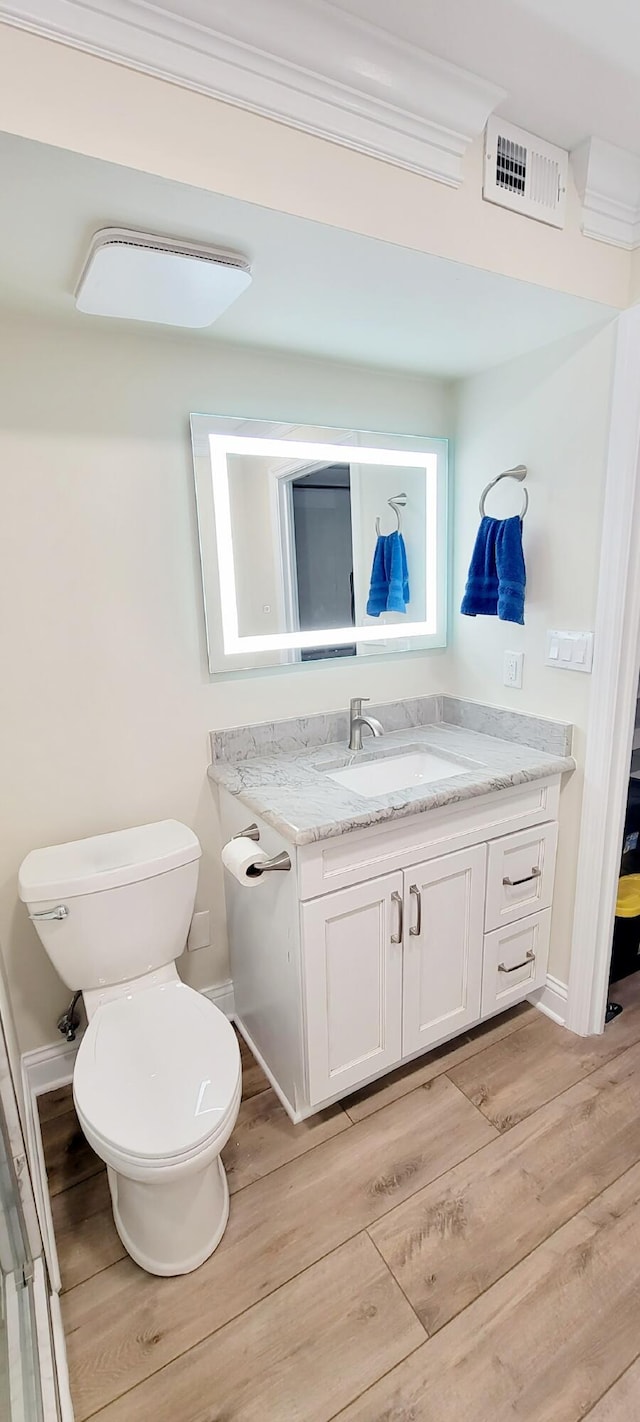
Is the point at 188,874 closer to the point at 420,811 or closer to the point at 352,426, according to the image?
the point at 420,811

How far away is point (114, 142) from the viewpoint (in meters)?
0.90

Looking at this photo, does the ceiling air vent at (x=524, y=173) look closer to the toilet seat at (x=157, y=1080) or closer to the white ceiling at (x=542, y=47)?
the white ceiling at (x=542, y=47)

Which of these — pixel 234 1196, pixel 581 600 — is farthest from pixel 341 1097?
pixel 581 600

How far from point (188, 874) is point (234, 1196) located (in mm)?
769

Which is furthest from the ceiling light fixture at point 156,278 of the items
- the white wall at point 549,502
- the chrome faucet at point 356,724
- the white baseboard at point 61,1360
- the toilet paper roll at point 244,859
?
the white baseboard at point 61,1360

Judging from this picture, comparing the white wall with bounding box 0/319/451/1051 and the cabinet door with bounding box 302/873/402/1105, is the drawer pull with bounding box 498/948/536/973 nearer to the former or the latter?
the cabinet door with bounding box 302/873/402/1105

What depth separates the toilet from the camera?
117 cm

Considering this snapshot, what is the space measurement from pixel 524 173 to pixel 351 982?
1892 millimetres

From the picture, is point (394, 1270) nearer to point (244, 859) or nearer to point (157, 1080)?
point (157, 1080)

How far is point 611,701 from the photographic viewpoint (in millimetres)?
1672

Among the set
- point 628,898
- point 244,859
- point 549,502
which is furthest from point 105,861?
point 628,898

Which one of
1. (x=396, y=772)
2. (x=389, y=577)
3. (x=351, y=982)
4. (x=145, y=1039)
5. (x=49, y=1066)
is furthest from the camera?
(x=389, y=577)

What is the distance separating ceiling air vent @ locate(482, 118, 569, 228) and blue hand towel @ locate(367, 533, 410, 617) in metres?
0.93

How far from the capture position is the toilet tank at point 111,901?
1.42 metres
